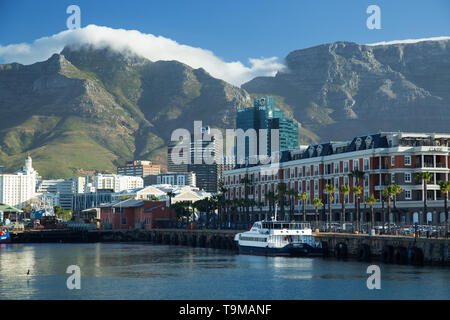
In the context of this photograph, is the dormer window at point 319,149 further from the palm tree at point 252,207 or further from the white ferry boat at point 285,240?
the white ferry boat at point 285,240

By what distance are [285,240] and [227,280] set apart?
115 feet

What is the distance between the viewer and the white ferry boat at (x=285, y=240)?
115 metres

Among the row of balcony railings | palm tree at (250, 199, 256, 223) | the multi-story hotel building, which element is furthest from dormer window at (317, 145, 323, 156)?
the row of balcony railings

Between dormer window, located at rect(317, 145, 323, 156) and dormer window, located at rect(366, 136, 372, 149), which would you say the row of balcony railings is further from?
dormer window, located at rect(317, 145, 323, 156)

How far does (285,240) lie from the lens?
118m

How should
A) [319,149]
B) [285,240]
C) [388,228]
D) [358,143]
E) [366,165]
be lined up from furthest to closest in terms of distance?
[319,149] < [358,143] < [366,165] < [285,240] < [388,228]

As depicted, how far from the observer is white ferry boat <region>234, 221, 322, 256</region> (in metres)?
115

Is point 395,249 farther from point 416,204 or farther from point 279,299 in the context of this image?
point 416,204

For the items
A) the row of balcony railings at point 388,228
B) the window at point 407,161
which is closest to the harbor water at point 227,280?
the row of balcony railings at point 388,228

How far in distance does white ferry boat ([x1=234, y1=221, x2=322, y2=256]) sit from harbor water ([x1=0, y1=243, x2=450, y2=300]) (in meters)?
3.57

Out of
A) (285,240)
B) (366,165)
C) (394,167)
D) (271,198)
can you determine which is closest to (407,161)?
(394,167)

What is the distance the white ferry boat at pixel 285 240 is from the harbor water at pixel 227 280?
357cm

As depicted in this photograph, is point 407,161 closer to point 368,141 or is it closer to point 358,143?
point 368,141
